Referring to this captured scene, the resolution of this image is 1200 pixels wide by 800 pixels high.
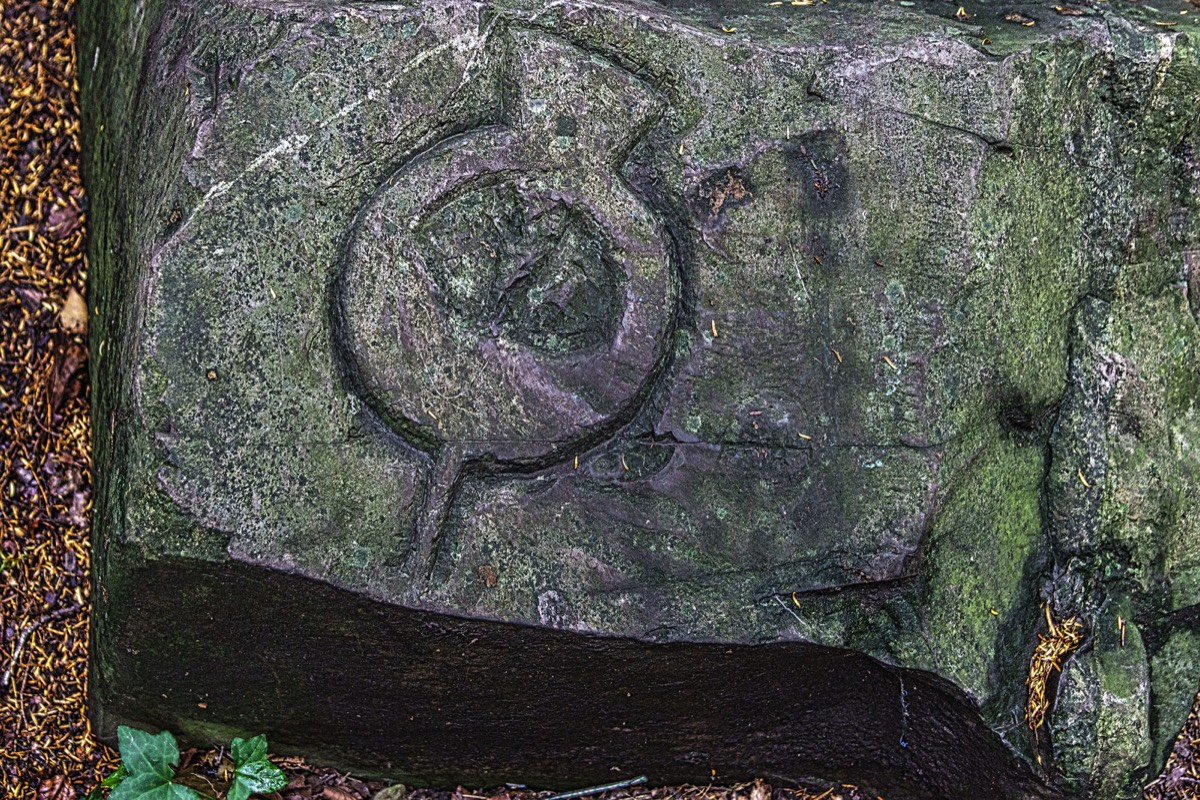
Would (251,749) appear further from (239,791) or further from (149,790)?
(149,790)

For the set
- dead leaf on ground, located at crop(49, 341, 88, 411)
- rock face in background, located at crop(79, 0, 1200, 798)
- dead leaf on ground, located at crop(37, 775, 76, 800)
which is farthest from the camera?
dead leaf on ground, located at crop(49, 341, 88, 411)

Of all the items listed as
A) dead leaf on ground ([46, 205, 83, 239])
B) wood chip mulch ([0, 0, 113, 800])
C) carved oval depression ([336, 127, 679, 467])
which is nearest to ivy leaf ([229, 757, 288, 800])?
wood chip mulch ([0, 0, 113, 800])

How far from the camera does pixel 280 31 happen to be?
2672mm

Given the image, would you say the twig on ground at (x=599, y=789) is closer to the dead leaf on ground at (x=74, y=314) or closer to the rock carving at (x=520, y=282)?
the rock carving at (x=520, y=282)

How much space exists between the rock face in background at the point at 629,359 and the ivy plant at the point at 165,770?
0.16 meters

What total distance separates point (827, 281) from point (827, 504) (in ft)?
1.70

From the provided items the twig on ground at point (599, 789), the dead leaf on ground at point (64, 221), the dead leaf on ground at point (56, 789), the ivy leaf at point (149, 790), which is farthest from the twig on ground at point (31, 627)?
the twig on ground at point (599, 789)

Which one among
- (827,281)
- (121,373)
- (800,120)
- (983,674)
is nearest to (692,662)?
(983,674)

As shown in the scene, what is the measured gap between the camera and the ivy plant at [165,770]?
300 centimetres

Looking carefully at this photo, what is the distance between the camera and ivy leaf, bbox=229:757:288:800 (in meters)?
3.02

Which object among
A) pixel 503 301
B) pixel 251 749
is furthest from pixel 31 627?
pixel 503 301

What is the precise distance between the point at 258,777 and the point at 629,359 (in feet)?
4.75

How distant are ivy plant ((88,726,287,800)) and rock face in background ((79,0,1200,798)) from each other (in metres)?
0.16

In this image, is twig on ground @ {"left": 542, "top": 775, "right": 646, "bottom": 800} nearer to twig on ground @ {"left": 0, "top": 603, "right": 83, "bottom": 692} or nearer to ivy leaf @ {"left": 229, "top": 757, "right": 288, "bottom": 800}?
ivy leaf @ {"left": 229, "top": 757, "right": 288, "bottom": 800}
